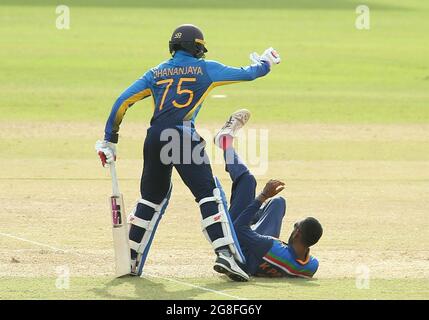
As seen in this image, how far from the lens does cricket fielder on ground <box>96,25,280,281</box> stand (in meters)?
10.5

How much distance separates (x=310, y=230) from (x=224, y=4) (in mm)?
38391

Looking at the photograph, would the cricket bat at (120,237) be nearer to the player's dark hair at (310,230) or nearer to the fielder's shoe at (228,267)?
the fielder's shoe at (228,267)

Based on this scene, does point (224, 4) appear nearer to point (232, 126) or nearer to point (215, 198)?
point (232, 126)

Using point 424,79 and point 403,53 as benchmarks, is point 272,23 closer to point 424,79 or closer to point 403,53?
point 403,53

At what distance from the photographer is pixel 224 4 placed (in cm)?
4831

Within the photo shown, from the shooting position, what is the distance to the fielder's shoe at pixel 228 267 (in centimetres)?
1039

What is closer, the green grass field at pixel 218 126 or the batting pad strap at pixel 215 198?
the batting pad strap at pixel 215 198

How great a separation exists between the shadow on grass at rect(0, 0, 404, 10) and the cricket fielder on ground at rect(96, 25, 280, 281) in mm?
34645

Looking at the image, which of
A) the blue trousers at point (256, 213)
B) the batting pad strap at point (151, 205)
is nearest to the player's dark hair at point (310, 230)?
the blue trousers at point (256, 213)

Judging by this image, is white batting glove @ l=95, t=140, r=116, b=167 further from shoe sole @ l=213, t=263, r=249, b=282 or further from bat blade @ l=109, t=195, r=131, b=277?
shoe sole @ l=213, t=263, r=249, b=282

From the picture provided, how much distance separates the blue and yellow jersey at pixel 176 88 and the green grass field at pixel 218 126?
1.42m

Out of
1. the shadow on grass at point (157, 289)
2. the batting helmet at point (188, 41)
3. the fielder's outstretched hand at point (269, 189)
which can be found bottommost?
the shadow on grass at point (157, 289)

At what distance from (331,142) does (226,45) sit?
14985 mm

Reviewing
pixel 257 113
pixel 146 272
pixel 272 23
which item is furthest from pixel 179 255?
pixel 272 23
